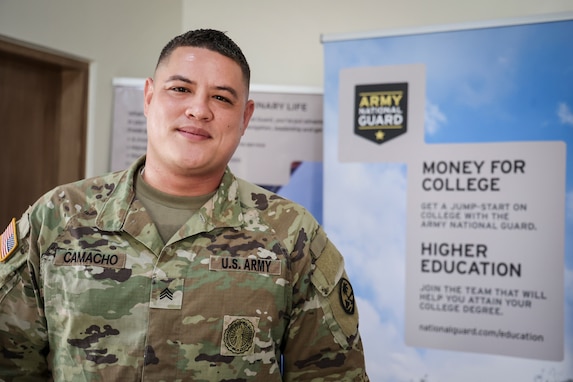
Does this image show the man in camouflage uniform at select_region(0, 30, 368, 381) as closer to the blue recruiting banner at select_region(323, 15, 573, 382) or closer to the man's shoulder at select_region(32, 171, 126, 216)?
the man's shoulder at select_region(32, 171, 126, 216)

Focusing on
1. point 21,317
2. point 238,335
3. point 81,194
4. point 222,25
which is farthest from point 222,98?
point 222,25

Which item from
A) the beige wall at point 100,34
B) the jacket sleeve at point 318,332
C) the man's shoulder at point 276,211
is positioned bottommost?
the jacket sleeve at point 318,332

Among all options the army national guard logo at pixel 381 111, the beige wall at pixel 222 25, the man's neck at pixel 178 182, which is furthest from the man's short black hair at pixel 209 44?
the beige wall at pixel 222 25

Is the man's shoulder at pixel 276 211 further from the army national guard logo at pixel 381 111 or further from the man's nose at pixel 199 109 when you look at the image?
the army national guard logo at pixel 381 111

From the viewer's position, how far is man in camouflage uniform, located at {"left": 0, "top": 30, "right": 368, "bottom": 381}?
125 centimetres

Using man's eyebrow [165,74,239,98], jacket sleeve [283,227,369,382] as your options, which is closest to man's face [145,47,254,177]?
man's eyebrow [165,74,239,98]

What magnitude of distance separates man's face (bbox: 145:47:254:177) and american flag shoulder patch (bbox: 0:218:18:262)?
0.32 meters

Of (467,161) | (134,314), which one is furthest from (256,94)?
(134,314)

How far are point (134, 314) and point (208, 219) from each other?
0.25 metres

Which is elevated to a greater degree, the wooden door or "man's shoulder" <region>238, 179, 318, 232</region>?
the wooden door

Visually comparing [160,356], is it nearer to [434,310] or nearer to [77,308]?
[77,308]

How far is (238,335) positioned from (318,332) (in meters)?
0.18

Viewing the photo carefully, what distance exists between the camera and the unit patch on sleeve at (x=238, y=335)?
1.28m

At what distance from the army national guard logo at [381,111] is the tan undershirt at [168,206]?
1517 millimetres
